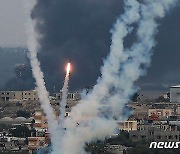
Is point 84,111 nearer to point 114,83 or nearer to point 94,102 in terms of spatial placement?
point 94,102

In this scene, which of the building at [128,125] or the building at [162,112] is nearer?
the building at [128,125]

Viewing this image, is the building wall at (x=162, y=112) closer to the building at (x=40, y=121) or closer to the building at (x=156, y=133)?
the building at (x=40, y=121)

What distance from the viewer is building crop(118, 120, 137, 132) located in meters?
95.5

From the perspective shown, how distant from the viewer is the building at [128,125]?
9550 cm

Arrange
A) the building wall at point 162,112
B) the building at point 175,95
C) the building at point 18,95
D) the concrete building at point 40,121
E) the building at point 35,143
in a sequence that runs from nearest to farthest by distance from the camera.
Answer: the building at point 35,143 → the concrete building at point 40,121 → the building wall at point 162,112 → the building at point 175,95 → the building at point 18,95

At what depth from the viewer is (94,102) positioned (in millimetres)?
72125

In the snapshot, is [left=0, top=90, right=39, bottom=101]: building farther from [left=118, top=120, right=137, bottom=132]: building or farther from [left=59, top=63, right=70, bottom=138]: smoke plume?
[left=59, top=63, right=70, bottom=138]: smoke plume

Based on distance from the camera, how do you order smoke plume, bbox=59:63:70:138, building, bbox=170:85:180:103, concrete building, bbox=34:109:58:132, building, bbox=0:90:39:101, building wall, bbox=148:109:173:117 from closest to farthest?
smoke plume, bbox=59:63:70:138, concrete building, bbox=34:109:58:132, building wall, bbox=148:109:173:117, building, bbox=170:85:180:103, building, bbox=0:90:39:101

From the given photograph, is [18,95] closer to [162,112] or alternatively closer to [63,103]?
[162,112]

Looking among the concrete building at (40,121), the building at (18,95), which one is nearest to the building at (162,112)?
the building at (18,95)

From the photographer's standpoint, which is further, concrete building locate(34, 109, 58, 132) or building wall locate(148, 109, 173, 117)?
building wall locate(148, 109, 173, 117)

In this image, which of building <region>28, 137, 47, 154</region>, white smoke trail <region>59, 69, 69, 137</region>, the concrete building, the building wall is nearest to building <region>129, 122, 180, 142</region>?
building <region>28, 137, 47, 154</region>

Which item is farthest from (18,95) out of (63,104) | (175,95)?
(63,104)

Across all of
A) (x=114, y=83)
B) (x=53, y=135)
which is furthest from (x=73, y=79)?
(x=53, y=135)
